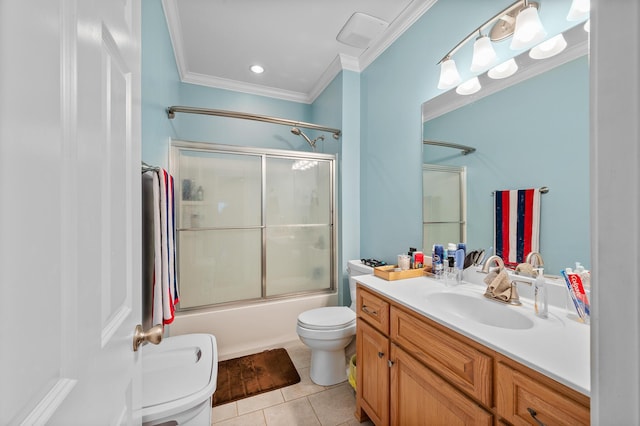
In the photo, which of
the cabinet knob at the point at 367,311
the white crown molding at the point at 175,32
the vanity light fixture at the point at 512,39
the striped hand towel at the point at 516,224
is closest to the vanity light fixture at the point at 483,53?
the vanity light fixture at the point at 512,39

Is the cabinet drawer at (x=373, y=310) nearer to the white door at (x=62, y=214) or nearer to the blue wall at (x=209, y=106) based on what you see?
the white door at (x=62, y=214)

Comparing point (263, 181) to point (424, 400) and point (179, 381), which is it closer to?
point (179, 381)

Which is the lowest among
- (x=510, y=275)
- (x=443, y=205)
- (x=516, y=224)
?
(x=510, y=275)

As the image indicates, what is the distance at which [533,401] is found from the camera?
71 centimetres

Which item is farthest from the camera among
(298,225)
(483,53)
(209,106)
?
(209,106)

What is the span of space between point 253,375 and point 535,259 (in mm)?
1949

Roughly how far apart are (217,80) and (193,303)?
2.28m

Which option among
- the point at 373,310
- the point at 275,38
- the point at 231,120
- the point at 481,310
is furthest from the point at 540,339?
the point at 231,120

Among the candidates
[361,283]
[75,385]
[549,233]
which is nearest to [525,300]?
[549,233]

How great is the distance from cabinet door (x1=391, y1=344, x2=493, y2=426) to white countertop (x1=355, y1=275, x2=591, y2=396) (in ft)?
0.74

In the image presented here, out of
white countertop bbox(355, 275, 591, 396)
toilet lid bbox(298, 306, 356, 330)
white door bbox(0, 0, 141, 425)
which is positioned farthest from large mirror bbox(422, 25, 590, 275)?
white door bbox(0, 0, 141, 425)

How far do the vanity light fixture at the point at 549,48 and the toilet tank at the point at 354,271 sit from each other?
1.57m

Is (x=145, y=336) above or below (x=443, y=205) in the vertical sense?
below

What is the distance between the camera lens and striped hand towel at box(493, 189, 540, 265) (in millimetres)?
1152
